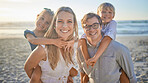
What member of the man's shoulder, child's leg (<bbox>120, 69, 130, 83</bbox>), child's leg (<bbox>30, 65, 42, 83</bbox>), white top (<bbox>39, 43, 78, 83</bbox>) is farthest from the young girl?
child's leg (<bbox>30, 65, 42, 83</bbox>)

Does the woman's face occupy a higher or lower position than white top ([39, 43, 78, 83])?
higher

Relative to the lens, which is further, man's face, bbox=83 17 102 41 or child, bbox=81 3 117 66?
man's face, bbox=83 17 102 41

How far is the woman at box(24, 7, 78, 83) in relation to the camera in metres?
2.47

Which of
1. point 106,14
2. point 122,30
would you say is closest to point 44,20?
point 106,14

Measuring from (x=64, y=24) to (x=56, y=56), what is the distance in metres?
0.60

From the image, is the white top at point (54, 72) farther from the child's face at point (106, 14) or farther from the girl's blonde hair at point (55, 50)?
the child's face at point (106, 14)

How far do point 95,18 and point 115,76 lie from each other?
125 cm

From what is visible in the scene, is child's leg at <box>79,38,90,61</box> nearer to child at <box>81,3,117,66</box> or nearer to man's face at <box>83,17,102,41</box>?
child at <box>81,3,117,66</box>

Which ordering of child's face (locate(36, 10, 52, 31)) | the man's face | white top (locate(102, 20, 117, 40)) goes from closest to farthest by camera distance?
the man's face → white top (locate(102, 20, 117, 40)) → child's face (locate(36, 10, 52, 31))

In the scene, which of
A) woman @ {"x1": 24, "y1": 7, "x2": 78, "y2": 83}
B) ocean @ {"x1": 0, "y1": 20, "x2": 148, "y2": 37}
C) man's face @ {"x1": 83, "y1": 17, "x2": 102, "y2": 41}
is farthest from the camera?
ocean @ {"x1": 0, "y1": 20, "x2": 148, "y2": 37}

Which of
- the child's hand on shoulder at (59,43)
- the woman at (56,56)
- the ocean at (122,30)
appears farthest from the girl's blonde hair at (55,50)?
the ocean at (122,30)

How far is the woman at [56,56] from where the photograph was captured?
247cm

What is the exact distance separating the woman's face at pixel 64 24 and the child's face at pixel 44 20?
90 cm

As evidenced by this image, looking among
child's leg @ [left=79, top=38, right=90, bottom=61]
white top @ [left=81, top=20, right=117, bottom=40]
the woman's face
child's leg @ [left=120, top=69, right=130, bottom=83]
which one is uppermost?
the woman's face
